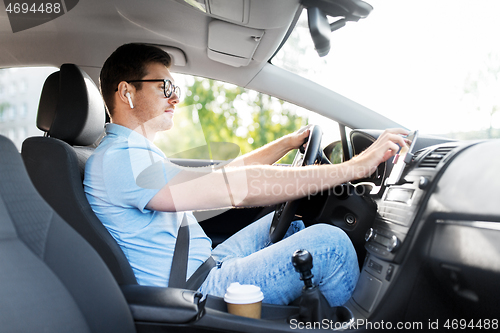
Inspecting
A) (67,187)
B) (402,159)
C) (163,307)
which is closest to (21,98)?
(67,187)

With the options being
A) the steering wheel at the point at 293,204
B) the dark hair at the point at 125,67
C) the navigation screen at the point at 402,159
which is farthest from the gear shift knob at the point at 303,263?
the dark hair at the point at 125,67

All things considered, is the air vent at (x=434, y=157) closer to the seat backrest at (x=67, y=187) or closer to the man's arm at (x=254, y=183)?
the man's arm at (x=254, y=183)

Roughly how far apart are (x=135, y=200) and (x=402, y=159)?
2.75 ft

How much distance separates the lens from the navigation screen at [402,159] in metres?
1.24

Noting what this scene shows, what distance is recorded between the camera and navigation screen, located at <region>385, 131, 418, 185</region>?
4.07ft

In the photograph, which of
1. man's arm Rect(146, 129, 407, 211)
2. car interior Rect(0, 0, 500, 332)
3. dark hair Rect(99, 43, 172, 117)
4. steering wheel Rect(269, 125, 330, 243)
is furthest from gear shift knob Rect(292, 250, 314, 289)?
dark hair Rect(99, 43, 172, 117)

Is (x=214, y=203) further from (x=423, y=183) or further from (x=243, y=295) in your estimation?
(x=423, y=183)

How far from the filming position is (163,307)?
0.99 meters

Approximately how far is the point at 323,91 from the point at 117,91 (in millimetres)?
1009

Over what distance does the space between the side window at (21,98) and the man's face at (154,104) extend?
0.34 metres

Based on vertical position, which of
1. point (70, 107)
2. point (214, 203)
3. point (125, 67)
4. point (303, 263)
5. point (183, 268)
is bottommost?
point (183, 268)

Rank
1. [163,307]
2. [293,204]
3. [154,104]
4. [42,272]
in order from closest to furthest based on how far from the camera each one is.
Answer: [42,272] → [163,307] → [293,204] → [154,104]

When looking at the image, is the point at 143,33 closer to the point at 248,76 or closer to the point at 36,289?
the point at 248,76

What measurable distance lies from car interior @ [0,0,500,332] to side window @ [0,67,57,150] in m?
0.05
